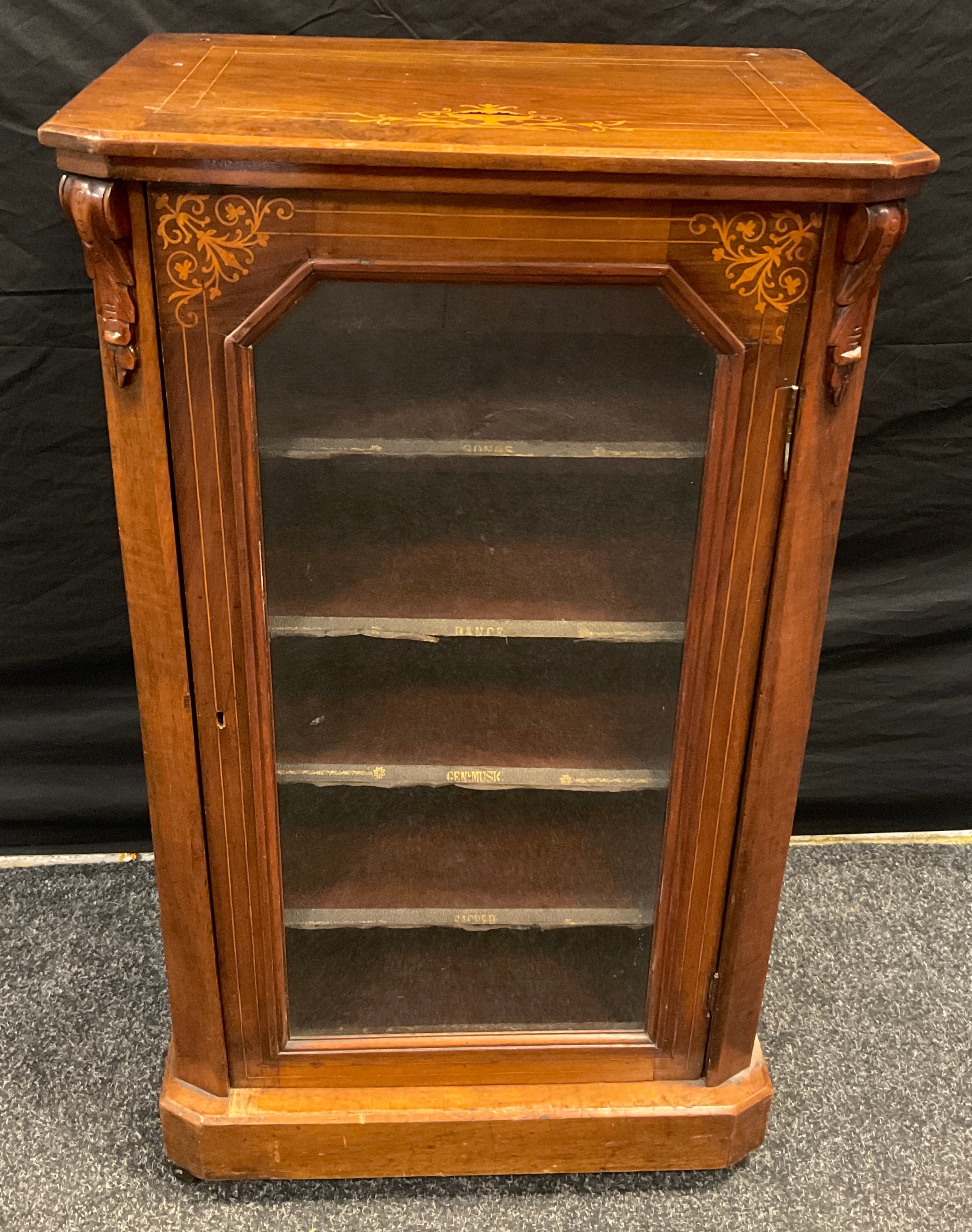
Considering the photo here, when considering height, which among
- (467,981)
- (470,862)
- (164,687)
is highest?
(164,687)

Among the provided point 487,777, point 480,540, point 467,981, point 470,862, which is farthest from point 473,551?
point 467,981

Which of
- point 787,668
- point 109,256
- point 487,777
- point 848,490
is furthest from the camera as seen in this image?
point 848,490

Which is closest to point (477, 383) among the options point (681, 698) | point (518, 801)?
point (681, 698)

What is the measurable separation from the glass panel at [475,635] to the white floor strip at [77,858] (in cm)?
62

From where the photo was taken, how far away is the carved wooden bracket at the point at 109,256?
0.90 m

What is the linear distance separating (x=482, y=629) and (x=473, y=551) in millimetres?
78

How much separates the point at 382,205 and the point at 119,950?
3.83ft

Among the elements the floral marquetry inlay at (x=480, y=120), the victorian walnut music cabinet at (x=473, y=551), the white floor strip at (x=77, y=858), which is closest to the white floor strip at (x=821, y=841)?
the white floor strip at (x=77, y=858)

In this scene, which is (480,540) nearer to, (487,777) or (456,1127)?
(487,777)

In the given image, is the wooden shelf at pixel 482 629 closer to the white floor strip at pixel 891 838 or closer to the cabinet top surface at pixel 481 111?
the cabinet top surface at pixel 481 111

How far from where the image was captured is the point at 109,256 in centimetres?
93

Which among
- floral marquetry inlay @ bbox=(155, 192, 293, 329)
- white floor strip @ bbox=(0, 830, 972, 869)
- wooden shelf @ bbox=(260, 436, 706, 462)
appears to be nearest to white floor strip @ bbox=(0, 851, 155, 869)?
white floor strip @ bbox=(0, 830, 972, 869)

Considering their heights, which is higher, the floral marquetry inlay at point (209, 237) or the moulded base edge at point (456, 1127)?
the floral marquetry inlay at point (209, 237)

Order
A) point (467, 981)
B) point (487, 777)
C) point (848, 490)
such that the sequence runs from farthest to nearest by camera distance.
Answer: point (848, 490) < point (467, 981) < point (487, 777)
